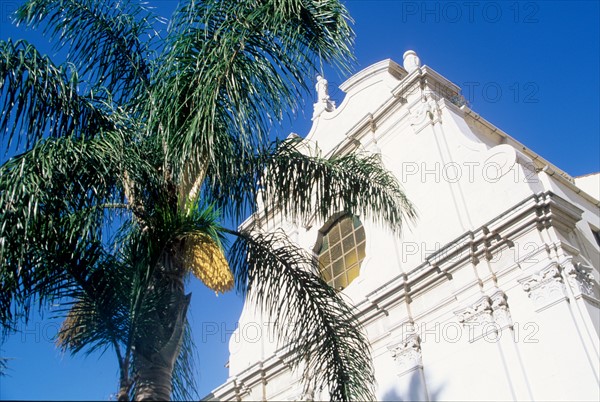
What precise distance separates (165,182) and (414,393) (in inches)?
321

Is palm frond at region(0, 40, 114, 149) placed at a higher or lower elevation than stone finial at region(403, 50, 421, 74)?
lower

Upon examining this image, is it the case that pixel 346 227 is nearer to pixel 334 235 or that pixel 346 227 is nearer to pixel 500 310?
pixel 334 235

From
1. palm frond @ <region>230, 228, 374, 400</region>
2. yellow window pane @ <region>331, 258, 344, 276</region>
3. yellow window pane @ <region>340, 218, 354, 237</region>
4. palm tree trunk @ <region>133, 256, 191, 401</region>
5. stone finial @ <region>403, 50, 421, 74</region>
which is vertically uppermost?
stone finial @ <region>403, 50, 421, 74</region>

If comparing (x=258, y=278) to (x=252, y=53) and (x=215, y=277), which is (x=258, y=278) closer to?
(x=215, y=277)

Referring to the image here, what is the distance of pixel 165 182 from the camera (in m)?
7.30

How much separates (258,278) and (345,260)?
964 cm

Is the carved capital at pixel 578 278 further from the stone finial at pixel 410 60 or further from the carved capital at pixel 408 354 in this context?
the stone finial at pixel 410 60

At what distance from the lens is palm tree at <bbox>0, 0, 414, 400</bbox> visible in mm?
6457

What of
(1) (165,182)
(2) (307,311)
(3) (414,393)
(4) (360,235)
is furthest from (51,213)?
(4) (360,235)

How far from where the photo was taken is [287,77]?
7.78 metres

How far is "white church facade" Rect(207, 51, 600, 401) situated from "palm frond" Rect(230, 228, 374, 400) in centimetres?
69

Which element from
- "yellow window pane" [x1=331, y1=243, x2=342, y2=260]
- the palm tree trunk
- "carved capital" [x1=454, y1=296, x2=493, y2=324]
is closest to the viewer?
the palm tree trunk

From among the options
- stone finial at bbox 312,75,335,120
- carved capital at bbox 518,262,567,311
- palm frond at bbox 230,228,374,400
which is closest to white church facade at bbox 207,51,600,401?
carved capital at bbox 518,262,567,311

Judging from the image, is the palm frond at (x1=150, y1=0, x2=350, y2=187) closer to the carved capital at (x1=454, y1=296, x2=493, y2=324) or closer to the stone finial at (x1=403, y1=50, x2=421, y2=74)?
the carved capital at (x1=454, y1=296, x2=493, y2=324)
